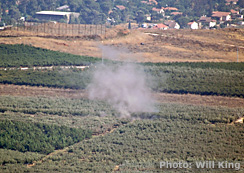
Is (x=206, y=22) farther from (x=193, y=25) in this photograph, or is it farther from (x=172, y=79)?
(x=172, y=79)

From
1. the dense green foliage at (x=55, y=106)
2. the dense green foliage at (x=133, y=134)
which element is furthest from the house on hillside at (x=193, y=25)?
the dense green foliage at (x=55, y=106)

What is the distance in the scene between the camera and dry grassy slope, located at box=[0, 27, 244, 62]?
62375mm

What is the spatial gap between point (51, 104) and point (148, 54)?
86.6ft

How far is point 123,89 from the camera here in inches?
1678

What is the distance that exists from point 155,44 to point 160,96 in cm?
2674

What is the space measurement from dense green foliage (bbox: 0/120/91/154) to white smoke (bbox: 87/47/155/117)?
736 centimetres

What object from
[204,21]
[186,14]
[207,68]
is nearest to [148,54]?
[207,68]

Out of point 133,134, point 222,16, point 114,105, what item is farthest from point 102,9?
point 133,134

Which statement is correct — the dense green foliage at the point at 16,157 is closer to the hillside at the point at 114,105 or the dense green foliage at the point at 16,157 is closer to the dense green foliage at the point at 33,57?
the hillside at the point at 114,105

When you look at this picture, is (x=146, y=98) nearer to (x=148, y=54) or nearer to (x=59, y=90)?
(x=59, y=90)

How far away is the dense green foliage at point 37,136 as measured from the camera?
30.0 metres

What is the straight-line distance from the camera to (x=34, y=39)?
64.4 meters

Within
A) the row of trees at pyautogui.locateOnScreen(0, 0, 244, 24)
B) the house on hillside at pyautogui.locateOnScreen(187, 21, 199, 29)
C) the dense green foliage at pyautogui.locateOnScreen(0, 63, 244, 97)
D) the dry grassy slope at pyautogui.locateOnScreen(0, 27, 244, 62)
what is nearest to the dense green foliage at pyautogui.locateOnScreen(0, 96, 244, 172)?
the dense green foliage at pyautogui.locateOnScreen(0, 63, 244, 97)

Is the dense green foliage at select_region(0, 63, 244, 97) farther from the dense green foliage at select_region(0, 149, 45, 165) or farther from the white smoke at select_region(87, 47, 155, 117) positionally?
the dense green foliage at select_region(0, 149, 45, 165)
